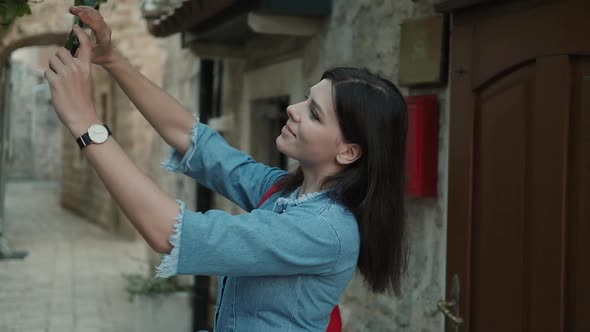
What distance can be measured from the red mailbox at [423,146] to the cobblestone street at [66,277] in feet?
15.1

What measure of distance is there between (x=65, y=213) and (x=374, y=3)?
52.1ft

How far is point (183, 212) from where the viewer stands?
1371 millimetres

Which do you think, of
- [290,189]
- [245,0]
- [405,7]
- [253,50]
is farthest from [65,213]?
[290,189]

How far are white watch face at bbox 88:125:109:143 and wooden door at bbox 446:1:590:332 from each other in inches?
58.7

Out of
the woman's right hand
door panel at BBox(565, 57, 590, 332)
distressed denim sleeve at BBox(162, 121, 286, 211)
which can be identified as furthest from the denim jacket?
door panel at BBox(565, 57, 590, 332)

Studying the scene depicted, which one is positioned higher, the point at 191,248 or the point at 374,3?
the point at 374,3

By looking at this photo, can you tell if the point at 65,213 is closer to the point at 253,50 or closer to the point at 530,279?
the point at 253,50

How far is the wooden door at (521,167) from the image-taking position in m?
2.31

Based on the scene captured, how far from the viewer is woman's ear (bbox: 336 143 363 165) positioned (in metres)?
1.65

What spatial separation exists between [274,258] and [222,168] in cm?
56

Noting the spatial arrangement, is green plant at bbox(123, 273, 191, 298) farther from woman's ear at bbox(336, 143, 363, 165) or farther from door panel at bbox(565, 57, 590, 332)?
woman's ear at bbox(336, 143, 363, 165)

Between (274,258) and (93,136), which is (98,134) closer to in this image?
(93,136)

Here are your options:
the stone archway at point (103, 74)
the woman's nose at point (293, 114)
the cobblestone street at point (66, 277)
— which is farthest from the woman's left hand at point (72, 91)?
the stone archway at point (103, 74)

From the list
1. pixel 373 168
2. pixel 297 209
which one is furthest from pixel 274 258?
pixel 373 168
